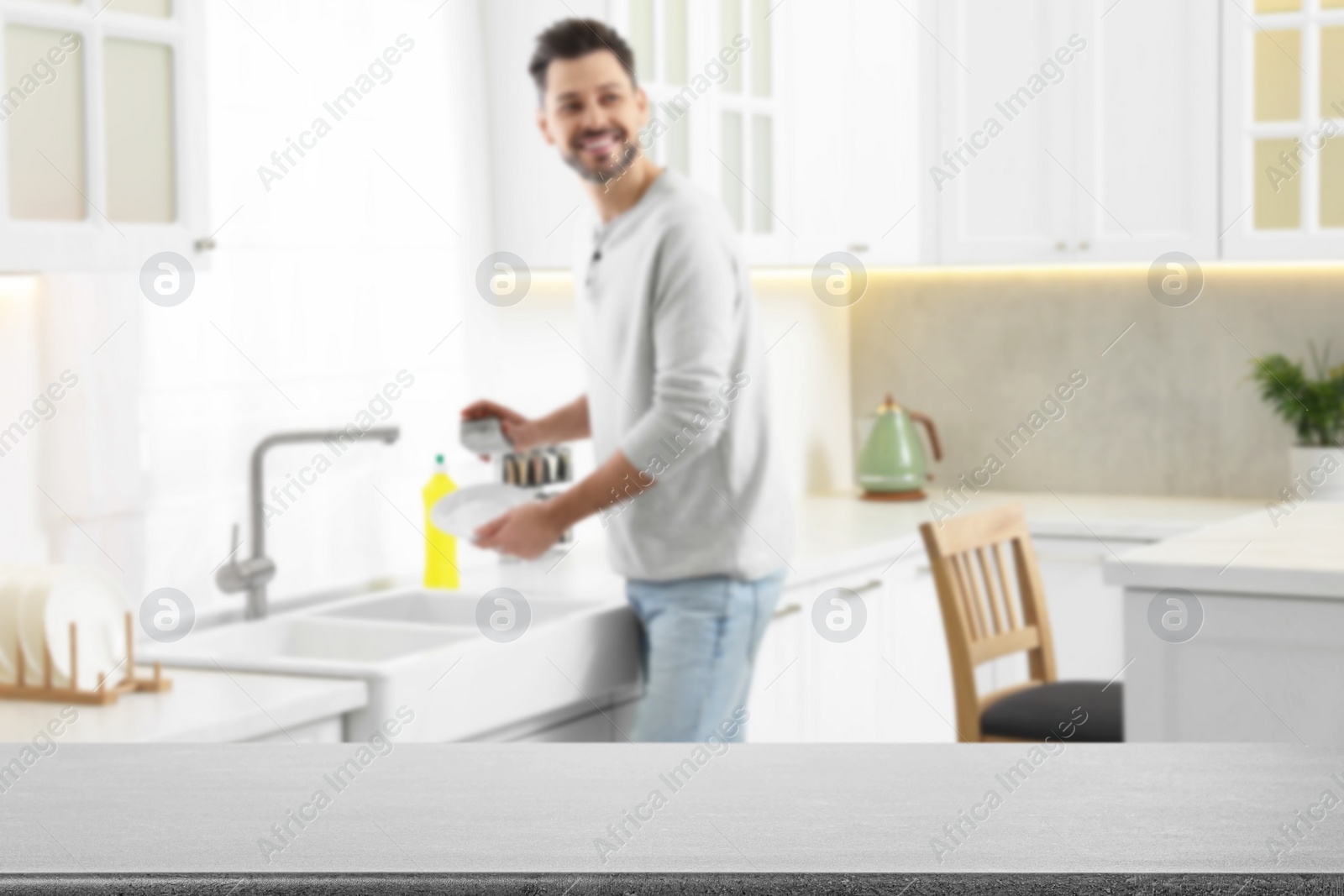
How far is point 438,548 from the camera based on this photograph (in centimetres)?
255

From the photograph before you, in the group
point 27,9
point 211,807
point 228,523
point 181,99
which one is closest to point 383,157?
point 228,523

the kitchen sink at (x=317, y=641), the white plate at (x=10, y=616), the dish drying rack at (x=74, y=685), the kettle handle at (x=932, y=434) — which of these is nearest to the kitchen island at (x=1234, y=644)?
the kitchen sink at (x=317, y=641)

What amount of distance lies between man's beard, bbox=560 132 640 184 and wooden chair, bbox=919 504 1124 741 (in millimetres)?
656

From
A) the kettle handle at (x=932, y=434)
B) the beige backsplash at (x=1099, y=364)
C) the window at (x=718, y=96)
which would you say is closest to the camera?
the window at (x=718, y=96)

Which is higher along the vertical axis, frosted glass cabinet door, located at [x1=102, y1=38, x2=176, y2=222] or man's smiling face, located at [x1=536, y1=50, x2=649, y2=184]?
man's smiling face, located at [x1=536, y1=50, x2=649, y2=184]

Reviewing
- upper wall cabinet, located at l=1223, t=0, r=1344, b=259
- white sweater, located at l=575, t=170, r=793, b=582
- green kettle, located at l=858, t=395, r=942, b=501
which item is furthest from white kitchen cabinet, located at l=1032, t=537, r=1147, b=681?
white sweater, located at l=575, t=170, r=793, b=582

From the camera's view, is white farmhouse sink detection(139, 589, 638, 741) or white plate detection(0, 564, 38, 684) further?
white farmhouse sink detection(139, 589, 638, 741)

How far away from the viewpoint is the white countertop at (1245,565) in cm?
166

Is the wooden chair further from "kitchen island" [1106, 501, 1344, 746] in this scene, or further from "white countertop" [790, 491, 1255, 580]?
"white countertop" [790, 491, 1255, 580]

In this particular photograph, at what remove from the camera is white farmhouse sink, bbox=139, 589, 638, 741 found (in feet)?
6.09

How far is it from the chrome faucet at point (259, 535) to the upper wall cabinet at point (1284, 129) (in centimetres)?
185

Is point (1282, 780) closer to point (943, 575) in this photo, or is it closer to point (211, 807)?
point (211, 807)

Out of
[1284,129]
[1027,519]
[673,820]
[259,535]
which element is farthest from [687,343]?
[1284,129]

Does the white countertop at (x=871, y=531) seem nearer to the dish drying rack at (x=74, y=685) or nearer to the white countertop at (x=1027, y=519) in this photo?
the white countertop at (x=1027, y=519)
